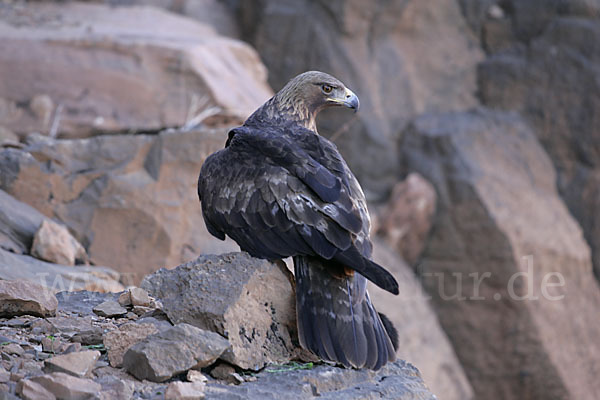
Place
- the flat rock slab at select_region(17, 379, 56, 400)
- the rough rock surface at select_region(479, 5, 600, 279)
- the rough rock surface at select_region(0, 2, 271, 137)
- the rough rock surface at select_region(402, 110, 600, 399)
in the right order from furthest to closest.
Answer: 1. the rough rock surface at select_region(479, 5, 600, 279)
2. the rough rock surface at select_region(402, 110, 600, 399)
3. the rough rock surface at select_region(0, 2, 271, 137)
4. the flat rock slab at select_region(17, 379, 56, 400)

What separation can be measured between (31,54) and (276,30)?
11.0 feet

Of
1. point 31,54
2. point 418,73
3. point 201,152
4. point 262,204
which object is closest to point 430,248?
point 418,73

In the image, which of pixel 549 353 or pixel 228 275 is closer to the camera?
pixel 228 275

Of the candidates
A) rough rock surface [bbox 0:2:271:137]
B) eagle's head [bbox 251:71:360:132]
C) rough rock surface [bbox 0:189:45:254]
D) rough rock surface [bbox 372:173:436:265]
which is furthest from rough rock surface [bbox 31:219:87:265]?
rough rock surface [bbox 372:173:436:265]

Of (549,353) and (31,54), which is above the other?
(31,54)

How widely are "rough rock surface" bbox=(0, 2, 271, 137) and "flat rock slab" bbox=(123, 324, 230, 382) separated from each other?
4638 mm

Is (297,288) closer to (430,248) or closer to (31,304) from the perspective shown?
(31,304)

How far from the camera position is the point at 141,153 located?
540 cm

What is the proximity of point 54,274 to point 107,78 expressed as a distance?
137 inches

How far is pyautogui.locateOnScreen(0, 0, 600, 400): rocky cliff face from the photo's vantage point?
5.32 meters

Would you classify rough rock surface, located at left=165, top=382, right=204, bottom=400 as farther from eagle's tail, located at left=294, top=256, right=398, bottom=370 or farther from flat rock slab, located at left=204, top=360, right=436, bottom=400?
eagle's tail, located at left=294, top=256, right=398, bottom=370

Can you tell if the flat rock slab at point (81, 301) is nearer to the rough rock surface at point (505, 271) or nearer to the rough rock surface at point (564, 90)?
the rough rock surface at point (505, 271)

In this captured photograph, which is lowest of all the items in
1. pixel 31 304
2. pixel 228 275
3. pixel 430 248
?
pixel 430 248

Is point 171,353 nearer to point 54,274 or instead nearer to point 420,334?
point 54,274
